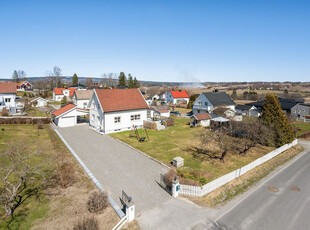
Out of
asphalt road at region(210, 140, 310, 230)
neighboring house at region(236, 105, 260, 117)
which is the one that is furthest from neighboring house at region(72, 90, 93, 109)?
asphalt road at region(210, 140, 310, 230)

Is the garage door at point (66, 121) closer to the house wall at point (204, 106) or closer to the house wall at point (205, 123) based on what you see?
the house wall at point (205, 123)

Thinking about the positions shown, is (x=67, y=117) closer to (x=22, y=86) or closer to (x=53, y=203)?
(x=53, y=203)

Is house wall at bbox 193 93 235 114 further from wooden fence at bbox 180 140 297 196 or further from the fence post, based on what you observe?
the fence post

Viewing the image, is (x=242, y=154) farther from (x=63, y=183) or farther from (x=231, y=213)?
(x=63, y=183)

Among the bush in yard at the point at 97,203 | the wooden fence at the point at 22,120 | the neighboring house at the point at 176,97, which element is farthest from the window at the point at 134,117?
the neighboring house at the point at 176,97

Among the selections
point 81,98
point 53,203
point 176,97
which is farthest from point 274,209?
point 176,97
